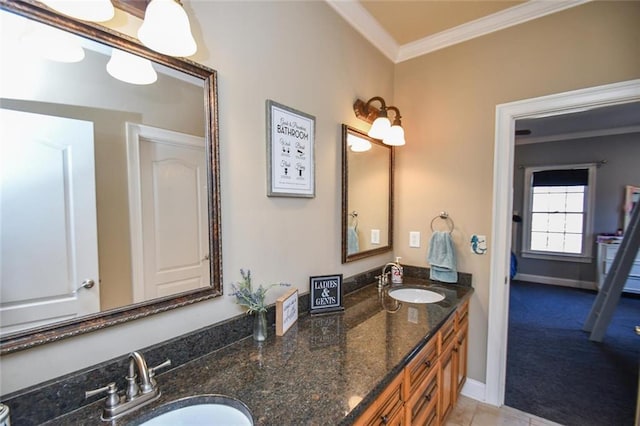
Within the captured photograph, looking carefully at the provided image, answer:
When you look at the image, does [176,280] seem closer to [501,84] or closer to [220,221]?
Result: [220,221]

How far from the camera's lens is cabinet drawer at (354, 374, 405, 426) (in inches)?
36.4

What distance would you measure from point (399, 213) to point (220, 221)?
1.64 meters

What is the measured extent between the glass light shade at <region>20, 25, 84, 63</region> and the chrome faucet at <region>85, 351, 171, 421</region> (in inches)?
34.3

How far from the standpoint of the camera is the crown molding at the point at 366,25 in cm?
174

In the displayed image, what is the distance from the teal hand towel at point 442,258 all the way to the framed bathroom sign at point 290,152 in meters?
1.10

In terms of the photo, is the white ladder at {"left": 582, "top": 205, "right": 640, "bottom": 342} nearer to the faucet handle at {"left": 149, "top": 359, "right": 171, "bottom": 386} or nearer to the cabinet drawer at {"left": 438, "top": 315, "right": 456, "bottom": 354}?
the cabinet drawer at {"left": 438, "top": 315, "right": 456, "bottom": 354}

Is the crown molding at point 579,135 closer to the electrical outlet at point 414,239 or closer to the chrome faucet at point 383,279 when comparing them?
the electrical outlet at point 414,239

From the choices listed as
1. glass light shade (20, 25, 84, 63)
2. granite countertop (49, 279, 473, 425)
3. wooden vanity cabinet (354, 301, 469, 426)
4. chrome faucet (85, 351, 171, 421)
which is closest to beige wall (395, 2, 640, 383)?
wooden vanity cabinet (354, 301, 469, 426)

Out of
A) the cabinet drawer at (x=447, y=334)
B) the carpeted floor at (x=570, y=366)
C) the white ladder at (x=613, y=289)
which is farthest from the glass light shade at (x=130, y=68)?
the white ladder at (x=613, y=289)

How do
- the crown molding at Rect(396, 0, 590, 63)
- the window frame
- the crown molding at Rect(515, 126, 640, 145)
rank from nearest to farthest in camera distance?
the crown molding at Rect(396, 0, 590, 63)
the crown molding at Rect(515, 126, 640, 145)
the window frame

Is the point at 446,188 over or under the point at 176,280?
over

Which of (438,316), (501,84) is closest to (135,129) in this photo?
(438,316)

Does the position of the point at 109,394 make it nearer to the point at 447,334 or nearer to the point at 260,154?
the point at 260,154

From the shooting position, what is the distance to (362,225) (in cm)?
204
